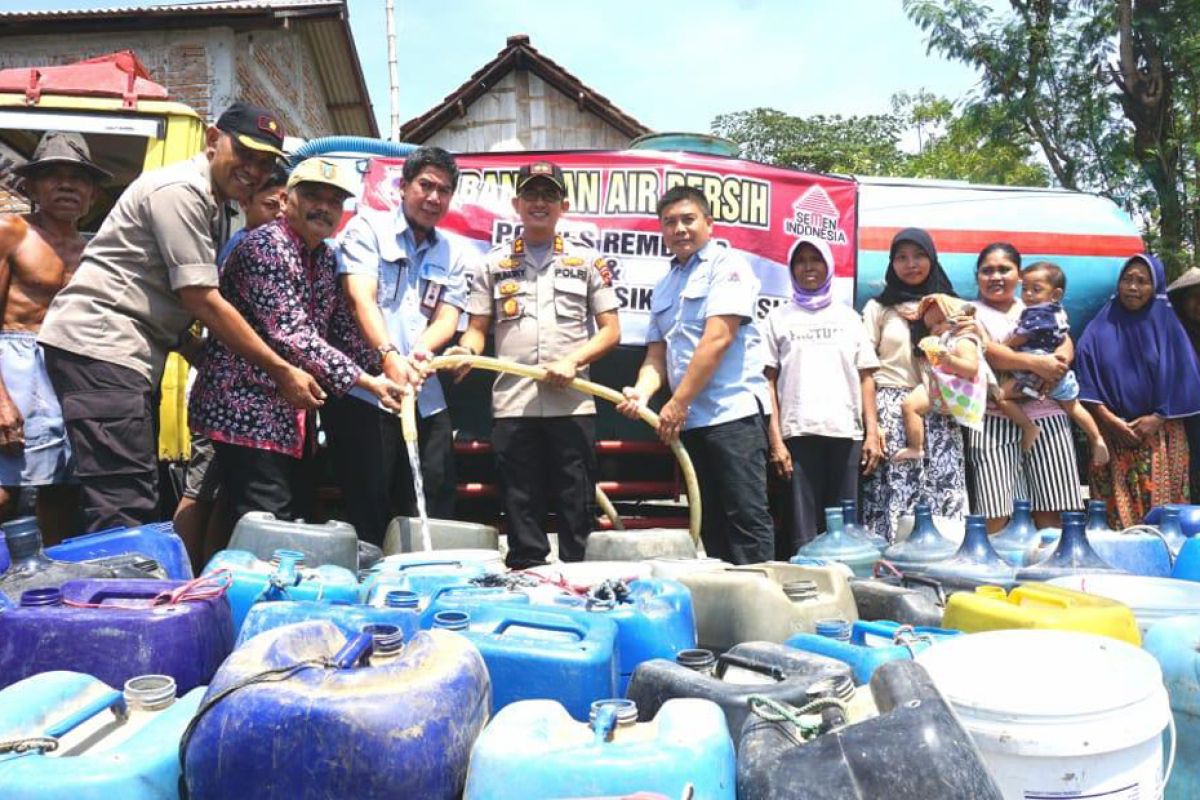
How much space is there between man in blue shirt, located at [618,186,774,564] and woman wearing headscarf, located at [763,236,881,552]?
224mm

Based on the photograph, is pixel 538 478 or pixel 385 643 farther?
pixel 538 478

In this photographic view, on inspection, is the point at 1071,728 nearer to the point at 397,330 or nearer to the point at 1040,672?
the point at 1040,672

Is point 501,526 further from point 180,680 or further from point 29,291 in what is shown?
point 180,680

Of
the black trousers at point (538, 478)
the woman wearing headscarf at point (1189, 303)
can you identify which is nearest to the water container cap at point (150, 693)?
the black trousers at point (538, 478)

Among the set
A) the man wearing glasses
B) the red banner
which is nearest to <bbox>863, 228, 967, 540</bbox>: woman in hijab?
the red banner

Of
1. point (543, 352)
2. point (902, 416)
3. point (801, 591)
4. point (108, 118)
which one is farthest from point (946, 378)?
point (108, 118)

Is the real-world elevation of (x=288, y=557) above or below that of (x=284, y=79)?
below

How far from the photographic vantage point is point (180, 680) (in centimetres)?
205

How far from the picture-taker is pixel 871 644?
7.18ft

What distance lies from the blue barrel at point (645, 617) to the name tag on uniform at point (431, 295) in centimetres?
197

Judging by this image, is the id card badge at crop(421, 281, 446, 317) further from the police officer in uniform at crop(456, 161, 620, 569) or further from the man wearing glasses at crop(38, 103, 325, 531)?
the man wearing glasses at crop(38, 103, 325, 531)

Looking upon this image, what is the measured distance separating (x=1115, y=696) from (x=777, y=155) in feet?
78.3

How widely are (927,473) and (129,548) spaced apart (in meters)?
3.33

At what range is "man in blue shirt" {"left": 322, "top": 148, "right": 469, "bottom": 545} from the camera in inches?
153
